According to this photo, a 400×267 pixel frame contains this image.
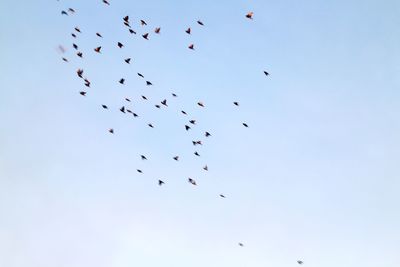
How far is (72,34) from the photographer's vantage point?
43500 mm

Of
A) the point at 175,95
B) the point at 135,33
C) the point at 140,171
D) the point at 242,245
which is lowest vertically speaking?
the point at 242,245

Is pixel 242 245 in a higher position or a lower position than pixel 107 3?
lower

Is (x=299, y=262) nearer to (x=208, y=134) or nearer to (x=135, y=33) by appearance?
(x=208, y=134)

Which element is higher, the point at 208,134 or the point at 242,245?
the point at 208,134

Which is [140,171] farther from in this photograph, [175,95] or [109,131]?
[175,95]

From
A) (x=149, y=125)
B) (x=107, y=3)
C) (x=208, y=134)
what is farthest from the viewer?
(x=208, y=134)

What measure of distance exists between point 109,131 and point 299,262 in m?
22.7

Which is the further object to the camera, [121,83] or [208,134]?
[208,134]

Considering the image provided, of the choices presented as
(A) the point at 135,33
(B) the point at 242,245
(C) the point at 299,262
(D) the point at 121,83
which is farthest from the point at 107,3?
(C) the point at 299,262

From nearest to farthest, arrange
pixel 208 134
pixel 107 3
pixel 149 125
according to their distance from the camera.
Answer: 1. pixel 107 3
2. pixel 149 125
3. pixel 208 134

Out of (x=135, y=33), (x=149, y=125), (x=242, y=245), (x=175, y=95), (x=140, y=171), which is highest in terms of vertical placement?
(x=135, y=33)

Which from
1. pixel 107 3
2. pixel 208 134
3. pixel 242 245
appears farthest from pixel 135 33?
pixel 242 245

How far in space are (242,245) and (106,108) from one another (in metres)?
17.2

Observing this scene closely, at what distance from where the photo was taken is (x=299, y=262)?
167 feet
